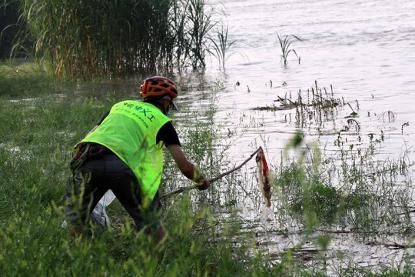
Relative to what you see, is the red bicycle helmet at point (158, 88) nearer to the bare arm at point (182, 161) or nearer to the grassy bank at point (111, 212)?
the bare arm at point (182, 161)

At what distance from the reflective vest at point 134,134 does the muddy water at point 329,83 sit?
119 cm

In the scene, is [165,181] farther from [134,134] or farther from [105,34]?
[105,34]

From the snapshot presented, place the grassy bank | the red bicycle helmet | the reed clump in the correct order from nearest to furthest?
the grassy bank, the red bicycle helmet, the reed clump

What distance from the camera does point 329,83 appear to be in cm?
1670

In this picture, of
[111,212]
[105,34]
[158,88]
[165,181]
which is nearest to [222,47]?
[105,34]

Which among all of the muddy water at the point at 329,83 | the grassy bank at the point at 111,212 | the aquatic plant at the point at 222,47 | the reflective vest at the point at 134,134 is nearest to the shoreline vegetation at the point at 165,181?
the grassy bank at the point at 111,212

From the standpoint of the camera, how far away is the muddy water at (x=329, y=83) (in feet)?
30.9

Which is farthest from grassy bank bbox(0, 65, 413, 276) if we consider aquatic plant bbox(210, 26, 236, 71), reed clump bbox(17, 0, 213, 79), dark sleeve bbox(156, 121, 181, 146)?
aquatic plant bbox(210, 26, 236, 71)

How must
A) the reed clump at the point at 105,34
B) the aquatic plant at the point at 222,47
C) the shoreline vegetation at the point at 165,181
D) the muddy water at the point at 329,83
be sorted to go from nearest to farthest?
1. the shoreline vegetation at the point at 165,181
2. the muddy water at the point at 329,83
3. the reed clump at the point at 105,34
4. the aquatic plant at the point at 222,47

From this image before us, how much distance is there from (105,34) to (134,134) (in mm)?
11547

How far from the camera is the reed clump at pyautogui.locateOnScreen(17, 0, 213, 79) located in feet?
54.2

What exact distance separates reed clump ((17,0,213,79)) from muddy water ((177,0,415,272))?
4.30 feet

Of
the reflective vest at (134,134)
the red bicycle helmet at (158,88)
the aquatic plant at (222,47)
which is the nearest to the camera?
the reflective vest at (134,134)

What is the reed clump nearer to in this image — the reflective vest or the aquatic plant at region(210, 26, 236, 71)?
the aquatic plant at region(210, 26, 236, 71)
